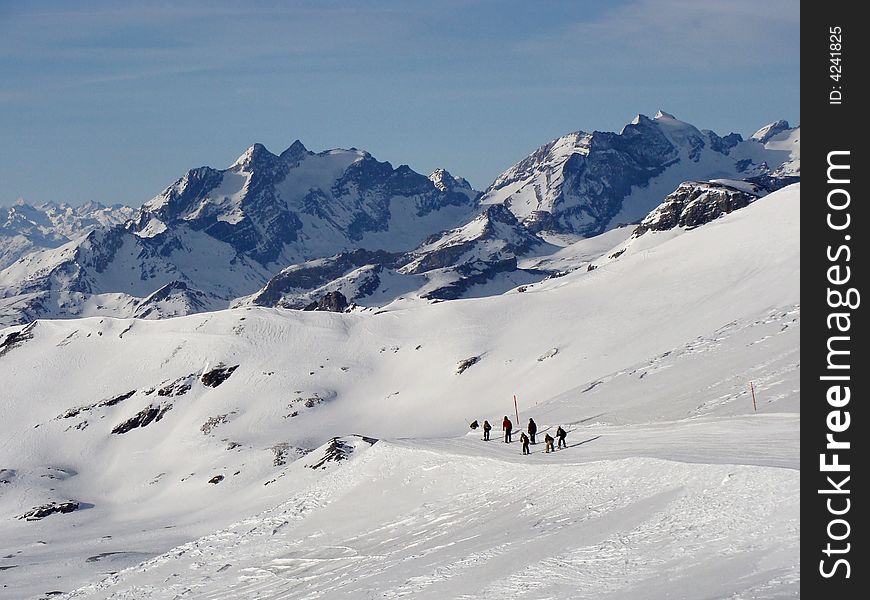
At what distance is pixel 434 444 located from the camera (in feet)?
185

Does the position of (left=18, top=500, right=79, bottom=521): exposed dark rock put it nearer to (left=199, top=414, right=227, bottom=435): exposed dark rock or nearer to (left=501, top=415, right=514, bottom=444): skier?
(left=199, top=414, right=227, bottom=435): exposed dark rock

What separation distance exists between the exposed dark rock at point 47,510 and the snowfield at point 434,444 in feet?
2.63

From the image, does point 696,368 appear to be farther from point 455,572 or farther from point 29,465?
point 29,465

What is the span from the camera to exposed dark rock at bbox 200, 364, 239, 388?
12744cm

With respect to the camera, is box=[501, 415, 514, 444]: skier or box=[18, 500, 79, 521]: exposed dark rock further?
box=[18, 500, 79, 521]: exposed dark rock

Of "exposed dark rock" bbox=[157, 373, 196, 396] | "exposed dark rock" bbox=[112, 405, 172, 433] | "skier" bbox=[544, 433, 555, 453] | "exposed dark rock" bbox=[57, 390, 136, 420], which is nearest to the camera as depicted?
"skier" bbox=[544, 433, 555, 453]

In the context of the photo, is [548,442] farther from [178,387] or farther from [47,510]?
[178,387]

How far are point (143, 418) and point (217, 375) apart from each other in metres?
12.3
